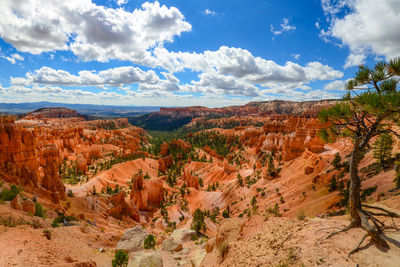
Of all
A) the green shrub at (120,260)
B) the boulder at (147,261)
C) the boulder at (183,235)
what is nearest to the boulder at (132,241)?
the boulder at (183,235)

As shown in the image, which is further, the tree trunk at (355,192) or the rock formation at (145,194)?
the rock formation at (145,194)

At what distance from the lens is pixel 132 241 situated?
Answer: 15367 mm

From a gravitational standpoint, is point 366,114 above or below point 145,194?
above

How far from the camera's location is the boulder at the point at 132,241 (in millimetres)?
14773

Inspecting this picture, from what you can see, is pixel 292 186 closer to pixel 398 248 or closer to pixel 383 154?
pixel 383 154

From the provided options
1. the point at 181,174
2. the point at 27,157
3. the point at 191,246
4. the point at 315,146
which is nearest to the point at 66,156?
the point at 181,174

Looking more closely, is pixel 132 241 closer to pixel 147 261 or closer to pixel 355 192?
pixel 147 261

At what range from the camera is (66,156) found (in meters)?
63.8

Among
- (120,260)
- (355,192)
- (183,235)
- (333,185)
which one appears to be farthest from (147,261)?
(333,185)

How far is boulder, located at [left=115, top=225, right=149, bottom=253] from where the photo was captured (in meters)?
14.8

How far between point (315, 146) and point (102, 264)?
38586 mm

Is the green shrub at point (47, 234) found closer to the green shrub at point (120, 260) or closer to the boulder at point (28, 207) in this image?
the green shrub at point (120, 260)

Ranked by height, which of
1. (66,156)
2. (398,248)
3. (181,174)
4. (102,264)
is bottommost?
(181,174)

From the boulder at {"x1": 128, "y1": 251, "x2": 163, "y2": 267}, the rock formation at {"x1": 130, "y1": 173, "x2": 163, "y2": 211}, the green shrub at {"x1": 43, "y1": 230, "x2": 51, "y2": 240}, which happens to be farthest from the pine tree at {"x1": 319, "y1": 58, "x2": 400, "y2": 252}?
the rock formation at {"x1": 130, "y1": 173, "x2": 163, "y2": 211}
